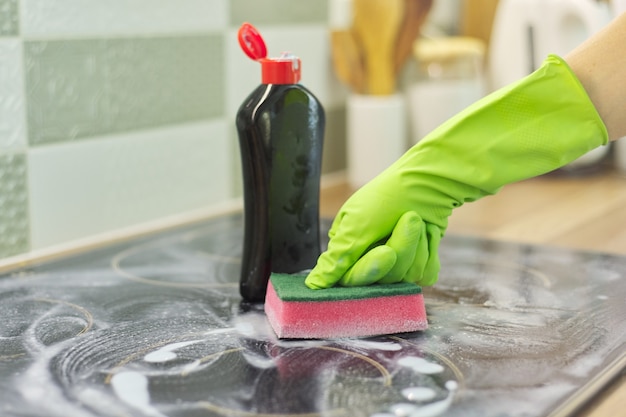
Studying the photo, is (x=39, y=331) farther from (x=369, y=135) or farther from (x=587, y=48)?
(x=369, y=135)

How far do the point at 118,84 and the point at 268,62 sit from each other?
366 millimetres

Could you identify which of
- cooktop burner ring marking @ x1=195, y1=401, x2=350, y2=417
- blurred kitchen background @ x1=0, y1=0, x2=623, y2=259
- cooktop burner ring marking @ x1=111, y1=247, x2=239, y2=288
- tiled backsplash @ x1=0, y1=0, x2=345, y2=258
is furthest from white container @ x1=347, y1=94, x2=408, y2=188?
cooktop burner ring marking @ x1=195, y1=401, x2=350, y2=417

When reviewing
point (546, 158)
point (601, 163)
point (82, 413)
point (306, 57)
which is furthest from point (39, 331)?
point (601, 163)

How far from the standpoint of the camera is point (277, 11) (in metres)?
1.41

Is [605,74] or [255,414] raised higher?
[605,74]

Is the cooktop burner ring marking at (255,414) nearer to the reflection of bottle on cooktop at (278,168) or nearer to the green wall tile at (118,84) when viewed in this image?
the reflection of bottle on cooktop at (278,168)

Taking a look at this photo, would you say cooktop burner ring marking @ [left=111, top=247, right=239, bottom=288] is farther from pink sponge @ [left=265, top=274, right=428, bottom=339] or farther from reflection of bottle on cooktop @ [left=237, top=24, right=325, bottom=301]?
pink sponge @ [left=265, top=274, right=428, bottom=339]

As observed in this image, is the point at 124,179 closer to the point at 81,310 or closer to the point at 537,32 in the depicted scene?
the point at 81,310

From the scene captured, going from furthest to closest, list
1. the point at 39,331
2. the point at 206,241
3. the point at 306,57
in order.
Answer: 1. the point at 306,57
2. the point at 206,241
3. the point at 39,331

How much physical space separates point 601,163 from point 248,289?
38.6 inches

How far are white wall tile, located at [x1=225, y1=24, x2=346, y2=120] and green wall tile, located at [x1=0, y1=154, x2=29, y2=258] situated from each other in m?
0.37

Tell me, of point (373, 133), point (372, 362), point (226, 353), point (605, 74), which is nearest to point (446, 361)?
point (372, 362)

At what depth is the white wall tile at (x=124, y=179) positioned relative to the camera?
1.12m

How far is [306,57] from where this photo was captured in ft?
4.86
